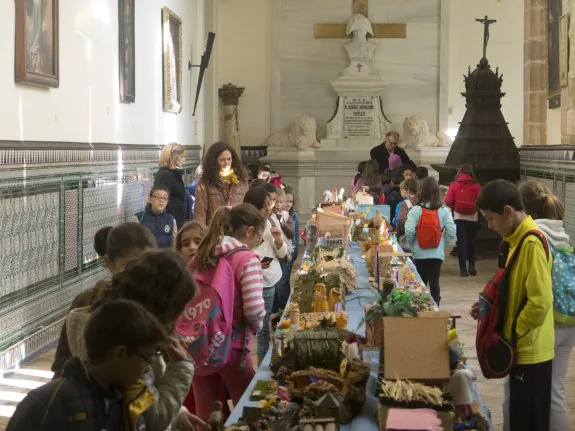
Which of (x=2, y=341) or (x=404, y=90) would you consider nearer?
(x=2, y=341)

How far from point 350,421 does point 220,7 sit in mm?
20061

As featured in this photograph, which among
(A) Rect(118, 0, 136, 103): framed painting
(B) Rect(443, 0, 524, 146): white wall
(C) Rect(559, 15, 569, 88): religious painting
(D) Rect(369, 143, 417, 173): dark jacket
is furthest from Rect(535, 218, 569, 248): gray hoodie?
(B) Rect(443, 0, 524, 146): white wall

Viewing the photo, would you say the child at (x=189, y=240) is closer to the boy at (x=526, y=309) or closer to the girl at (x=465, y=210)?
the boy at (x=526, y=309)

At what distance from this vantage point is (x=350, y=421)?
172 inches

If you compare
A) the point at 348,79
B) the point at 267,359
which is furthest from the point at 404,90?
the point at 267,359

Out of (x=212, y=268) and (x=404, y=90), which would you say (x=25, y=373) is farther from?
(x=404, y=90)

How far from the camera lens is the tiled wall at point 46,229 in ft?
30.0

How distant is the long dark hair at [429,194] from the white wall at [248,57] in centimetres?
1282

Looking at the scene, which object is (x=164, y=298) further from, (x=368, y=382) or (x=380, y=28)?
(x=380, y=28)

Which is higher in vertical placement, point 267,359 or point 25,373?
point 267,359

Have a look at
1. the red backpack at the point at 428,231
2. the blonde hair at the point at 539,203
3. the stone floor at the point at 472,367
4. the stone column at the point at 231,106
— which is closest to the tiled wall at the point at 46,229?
the stone floor at the point at 472,367

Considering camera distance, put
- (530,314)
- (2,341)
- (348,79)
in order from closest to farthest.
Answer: (530,314), (2,341), (348,79)

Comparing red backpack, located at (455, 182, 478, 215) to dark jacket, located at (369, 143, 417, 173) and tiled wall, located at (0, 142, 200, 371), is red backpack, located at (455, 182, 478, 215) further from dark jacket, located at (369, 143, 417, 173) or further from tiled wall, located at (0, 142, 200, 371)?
tiled wall, located at (0, 142, 200, 371)

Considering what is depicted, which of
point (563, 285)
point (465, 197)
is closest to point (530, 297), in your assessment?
point (563, 285)
